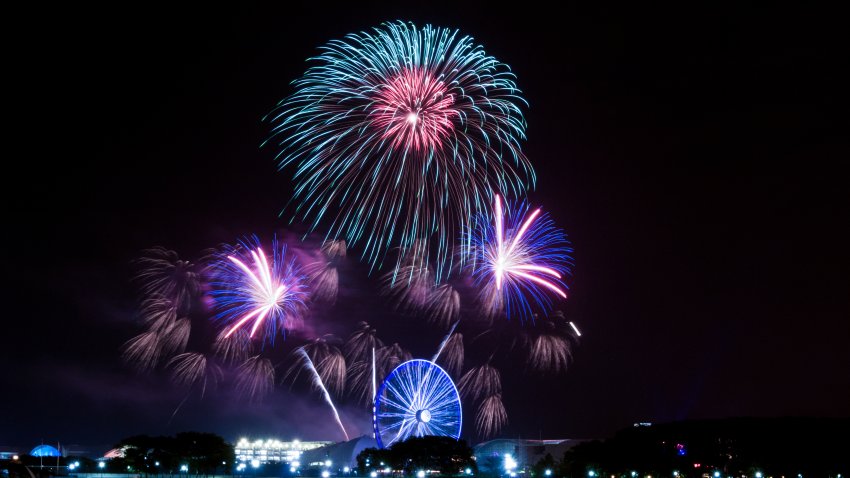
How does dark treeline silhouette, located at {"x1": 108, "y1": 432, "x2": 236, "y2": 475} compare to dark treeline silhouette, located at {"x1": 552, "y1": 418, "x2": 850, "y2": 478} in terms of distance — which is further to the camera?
dark treeline silhouette, located at {"x1": 108, "y1": 432, "x2": 236, "y2": 475}

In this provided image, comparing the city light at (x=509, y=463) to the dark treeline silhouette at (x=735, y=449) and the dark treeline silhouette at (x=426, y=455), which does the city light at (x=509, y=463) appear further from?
the dark treeline silhouette at (x=426, y=455)

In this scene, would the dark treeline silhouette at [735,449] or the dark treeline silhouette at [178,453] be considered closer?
the dark treeline silhouette at [735,449]

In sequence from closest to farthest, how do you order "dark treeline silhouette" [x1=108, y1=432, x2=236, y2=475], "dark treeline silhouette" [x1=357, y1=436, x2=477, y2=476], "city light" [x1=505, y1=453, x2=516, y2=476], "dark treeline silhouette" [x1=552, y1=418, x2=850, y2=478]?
"dark treeline silhouette" [x1=552, y1=418, x2=850, y2=478], "dark treeline silhouette" [x1=357, y1=436, x2=477, y2=476], "dark treeline silhouette" [x1=108, y1=432, x2=236, y2=475], "city light" [x1=505, y1=453, x2=516, y2=476]

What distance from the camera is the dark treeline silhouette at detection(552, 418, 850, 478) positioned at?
343 ft

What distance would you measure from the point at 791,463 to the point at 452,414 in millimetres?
43377

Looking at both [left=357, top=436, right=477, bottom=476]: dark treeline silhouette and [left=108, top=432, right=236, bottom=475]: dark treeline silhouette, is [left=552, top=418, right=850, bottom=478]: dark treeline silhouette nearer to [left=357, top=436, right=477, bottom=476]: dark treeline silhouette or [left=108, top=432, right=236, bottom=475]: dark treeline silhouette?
[left=357, top=436, right=477, bottom=476]: dark treeline silhouette

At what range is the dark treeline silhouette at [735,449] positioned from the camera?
104 meters

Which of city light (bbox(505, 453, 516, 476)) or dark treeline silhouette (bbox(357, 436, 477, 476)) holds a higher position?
city light (bbox(505, 453, 516, 476))

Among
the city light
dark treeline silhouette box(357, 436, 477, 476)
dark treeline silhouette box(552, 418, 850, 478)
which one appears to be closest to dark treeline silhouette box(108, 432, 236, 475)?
dark treeline silhouette box(357, 436, 477, 476)

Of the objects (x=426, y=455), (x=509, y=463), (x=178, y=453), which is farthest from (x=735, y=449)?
(x=178, y=453)

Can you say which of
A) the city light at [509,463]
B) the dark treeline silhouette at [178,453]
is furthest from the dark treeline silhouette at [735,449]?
the dark treeline silhouette at [178,453]

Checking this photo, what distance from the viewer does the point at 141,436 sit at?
12606 cm

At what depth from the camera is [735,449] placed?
109625 millimetres

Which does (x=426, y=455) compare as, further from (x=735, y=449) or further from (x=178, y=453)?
(x=735, y=449)
